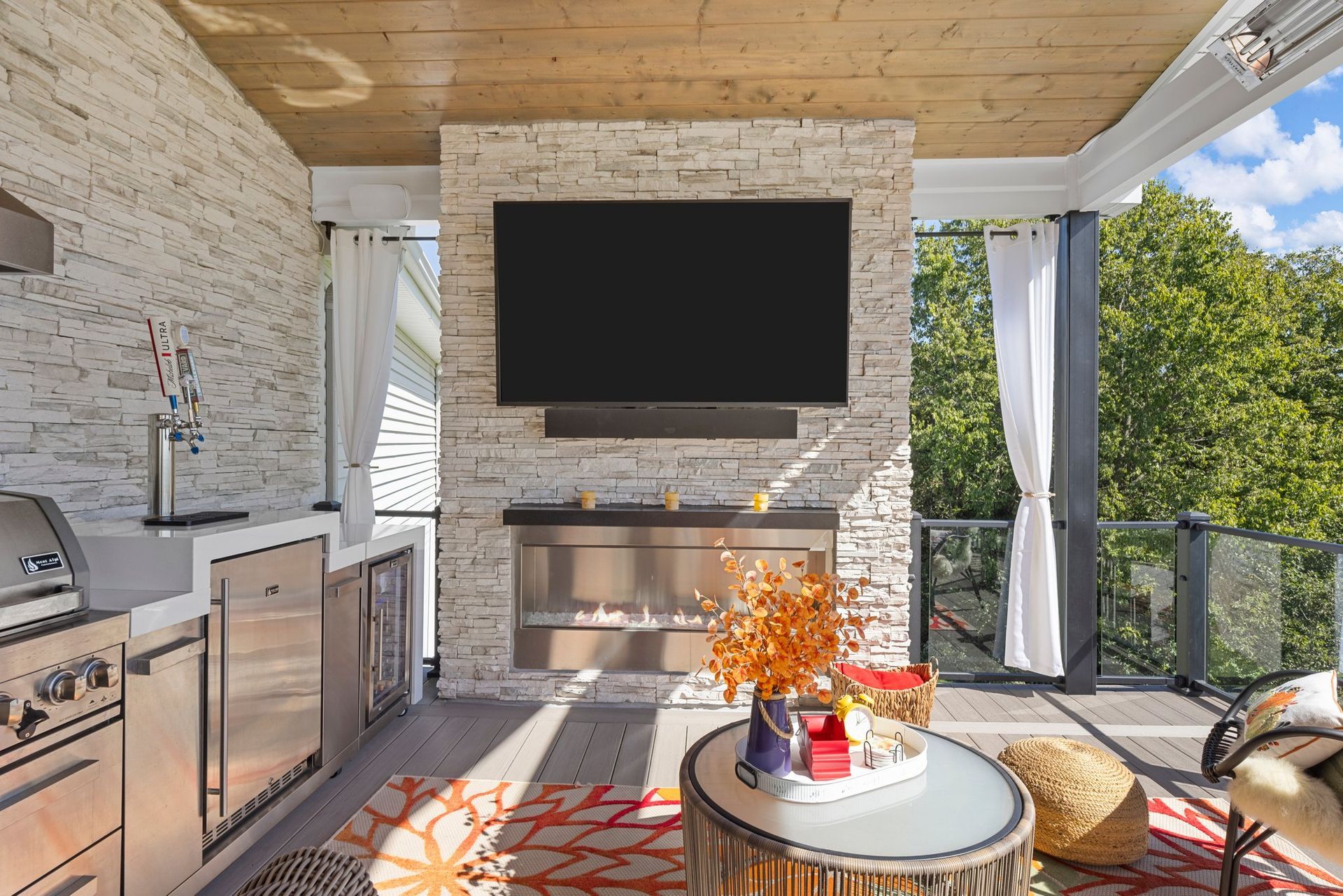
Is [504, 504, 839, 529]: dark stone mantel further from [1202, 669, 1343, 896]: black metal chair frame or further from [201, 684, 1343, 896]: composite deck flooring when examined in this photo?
[1202, 669, 1343, 896]: black metal chair frame

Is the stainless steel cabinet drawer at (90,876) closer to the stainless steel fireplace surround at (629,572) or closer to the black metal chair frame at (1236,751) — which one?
the stainless steel fireplace surround at (629,572)

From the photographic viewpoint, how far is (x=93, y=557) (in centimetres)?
202

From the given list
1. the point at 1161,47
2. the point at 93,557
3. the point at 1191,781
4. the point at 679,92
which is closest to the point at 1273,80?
the point at 1161,47

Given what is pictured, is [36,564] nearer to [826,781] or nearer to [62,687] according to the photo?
[62,687]

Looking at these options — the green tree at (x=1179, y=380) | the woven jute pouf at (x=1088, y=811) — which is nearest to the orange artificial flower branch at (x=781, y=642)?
the woven jute pouf at (x=1088, y=811)

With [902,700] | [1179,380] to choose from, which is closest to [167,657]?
[902,700]

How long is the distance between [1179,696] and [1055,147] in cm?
296

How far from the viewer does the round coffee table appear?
144cm

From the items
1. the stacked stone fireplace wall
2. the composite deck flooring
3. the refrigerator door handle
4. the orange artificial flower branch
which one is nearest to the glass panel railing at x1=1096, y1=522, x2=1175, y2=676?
the composite deck flooring

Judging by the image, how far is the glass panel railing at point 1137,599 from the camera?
12.9 ft

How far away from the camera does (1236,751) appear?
189cm

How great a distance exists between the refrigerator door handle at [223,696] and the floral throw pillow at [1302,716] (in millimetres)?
2871

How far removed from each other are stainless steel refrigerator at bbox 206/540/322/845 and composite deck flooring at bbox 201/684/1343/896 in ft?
0.71

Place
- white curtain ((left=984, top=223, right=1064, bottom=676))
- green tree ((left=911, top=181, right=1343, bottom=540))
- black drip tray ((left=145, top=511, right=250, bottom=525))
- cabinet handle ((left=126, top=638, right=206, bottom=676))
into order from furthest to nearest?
green tree ((left=911, top=181, right=1343, bottom=540))
white curtain ((left=984, top=223, right=1064, bottom=676))
black drip tray ((left=145, top=511, right=250, bottom=525))
cabinet handle ((left=126, top=638, right=206, bottom=676))
